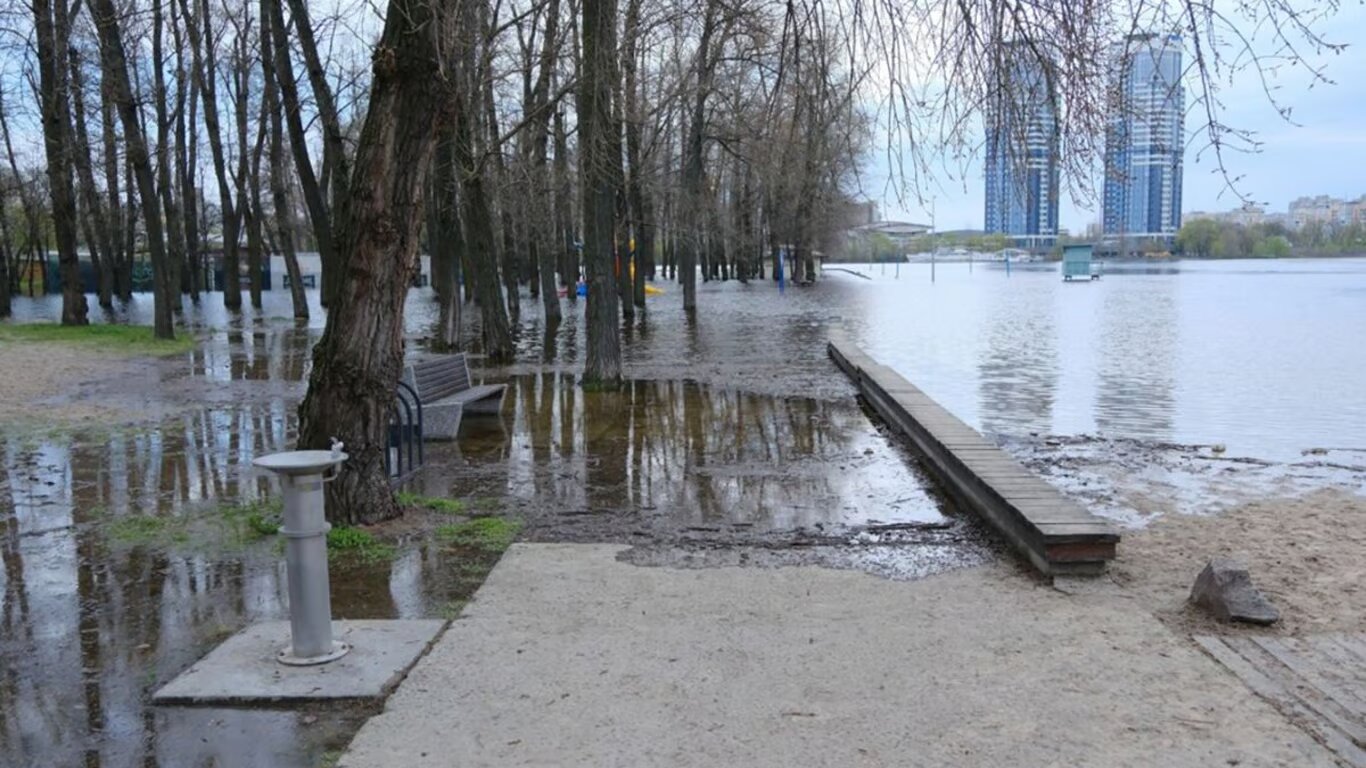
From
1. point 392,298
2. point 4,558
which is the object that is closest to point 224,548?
point 4,558

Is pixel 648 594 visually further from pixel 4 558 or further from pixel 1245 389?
pixel 1245 389

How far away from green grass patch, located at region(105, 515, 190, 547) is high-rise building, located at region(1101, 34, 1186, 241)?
583 centimetres

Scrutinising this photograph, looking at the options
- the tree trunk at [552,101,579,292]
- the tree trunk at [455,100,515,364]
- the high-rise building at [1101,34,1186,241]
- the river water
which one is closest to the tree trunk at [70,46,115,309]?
the tree trunk at [552,101,579,292]

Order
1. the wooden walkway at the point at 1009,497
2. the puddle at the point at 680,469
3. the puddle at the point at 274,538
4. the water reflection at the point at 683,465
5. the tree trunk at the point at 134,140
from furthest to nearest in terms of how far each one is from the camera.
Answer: the tree trunk at the point at 134,140
the water reflection at the point at 683,465
the puddle at the point at 680,469
the wooden walkway at the point at 1009,497
the puddle at the point at 274,538

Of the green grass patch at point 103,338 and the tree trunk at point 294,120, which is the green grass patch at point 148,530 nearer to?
the tree trunk at point 294,120

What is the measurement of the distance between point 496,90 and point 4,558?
1835cm

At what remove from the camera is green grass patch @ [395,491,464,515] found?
7.17 metres

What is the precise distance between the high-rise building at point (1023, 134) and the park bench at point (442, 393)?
519 cm

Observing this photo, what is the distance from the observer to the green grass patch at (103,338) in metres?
19.4

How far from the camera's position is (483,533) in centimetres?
661

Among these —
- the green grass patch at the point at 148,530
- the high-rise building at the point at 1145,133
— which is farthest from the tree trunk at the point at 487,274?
the high-rise building at the point at 1145,133

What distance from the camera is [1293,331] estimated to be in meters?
25.4

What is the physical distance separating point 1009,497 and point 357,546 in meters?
3.77

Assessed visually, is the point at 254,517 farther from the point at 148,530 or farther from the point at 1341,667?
the point at 1341,667
